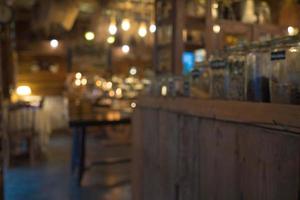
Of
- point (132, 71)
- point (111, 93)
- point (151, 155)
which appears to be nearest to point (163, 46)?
point (151, 155)

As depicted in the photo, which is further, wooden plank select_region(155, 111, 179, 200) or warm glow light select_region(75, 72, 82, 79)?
warm glow light select_region(75, 72, 82, 79)

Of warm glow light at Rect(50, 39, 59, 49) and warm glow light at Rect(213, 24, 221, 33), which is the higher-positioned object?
warm glow light at Rect(50, 39, 59, 49)

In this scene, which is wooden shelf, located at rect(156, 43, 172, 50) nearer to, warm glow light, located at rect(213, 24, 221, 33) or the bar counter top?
warm glow light, located at rect(213, 24, 221, 33)

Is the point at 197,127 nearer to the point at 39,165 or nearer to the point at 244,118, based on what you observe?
the point at 244,118

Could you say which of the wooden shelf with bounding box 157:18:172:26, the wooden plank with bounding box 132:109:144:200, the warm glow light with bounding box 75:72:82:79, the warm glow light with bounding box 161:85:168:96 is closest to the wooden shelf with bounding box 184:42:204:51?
the wooden shelf with bounding box 157:18:172:26

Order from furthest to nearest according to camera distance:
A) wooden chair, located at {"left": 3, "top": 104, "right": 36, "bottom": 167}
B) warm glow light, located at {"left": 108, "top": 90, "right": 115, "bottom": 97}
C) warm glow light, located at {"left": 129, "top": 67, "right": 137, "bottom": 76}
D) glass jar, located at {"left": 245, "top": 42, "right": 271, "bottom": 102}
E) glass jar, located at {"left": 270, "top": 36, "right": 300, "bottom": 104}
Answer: warm glow light, located at {"left": 129, "top": 67, "right": 137, "bottom": 76} < warm glow light, located at {"left": 108, "top": 90, "right": 115, "bottom": 97} < wooden chair, located at {"left": 3, "top": 104, "right": 36, "bottom": 167} < glass jar, located at {"left": 245, "top": 42, "right": 271, "bottom": 102} < glass jar, located at {"left": 270, "top": 36, "right": 300, "bottom": 104}

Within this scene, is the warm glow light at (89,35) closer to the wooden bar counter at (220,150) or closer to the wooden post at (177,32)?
the wooden post at (177,32)

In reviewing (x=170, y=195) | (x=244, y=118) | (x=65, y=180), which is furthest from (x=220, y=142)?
(x=65, y=180)

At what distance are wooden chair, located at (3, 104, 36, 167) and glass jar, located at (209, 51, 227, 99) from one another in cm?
387

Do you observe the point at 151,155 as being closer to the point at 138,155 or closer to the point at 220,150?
the point at 138,155

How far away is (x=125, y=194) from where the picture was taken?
3.36 m

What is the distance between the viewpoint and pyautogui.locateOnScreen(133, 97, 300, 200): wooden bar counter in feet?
3.26

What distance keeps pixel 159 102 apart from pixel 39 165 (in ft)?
10.8

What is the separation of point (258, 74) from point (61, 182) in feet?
10.1
